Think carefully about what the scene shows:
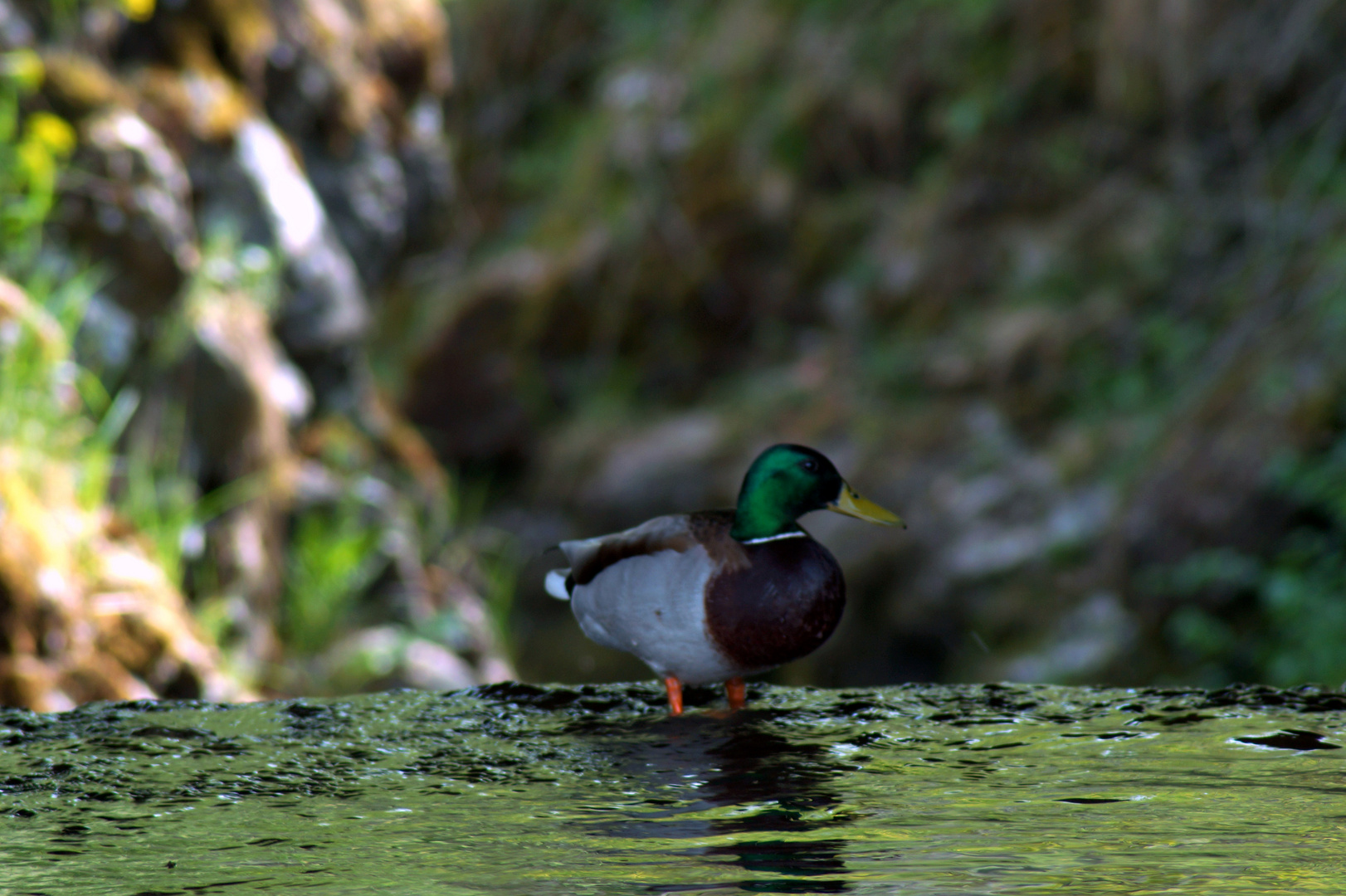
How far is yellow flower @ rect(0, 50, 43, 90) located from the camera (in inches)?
144

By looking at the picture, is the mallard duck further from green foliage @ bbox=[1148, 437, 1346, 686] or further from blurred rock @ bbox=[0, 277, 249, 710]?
green foliage @ bbox=[1148, 437, 1346, 686]

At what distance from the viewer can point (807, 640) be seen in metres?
2.46

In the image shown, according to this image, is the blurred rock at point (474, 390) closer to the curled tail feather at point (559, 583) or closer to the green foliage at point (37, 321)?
the green foliage at point (37, 321)

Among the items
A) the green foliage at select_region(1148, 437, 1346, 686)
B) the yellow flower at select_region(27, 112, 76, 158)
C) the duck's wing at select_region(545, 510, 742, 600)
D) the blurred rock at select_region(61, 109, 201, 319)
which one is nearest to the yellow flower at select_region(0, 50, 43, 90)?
the yellow flower at select_region(27, 112, 76, 158)

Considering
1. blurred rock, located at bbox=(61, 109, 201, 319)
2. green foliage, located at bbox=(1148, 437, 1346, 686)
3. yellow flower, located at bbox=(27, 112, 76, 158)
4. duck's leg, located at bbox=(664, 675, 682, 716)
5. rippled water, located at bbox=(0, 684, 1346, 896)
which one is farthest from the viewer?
blurred rock, located at bbox=(61, 109, 201, 319)

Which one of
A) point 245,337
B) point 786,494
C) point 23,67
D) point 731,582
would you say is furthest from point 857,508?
point 245,337

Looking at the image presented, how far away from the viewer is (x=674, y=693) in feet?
8.63

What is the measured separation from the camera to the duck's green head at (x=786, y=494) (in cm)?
265

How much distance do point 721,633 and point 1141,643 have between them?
8.80 ft

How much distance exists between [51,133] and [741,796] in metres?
2.93

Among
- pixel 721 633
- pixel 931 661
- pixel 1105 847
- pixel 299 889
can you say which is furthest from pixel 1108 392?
pixel 299 889

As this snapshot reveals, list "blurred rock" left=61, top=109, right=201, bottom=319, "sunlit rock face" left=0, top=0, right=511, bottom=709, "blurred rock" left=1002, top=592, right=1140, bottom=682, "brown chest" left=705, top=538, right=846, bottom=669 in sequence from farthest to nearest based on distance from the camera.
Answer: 1. "blurred rock" left=1002, top=592, right=1140, bottom=682
2. "blurred rock" left=61, top=109, right=201, bottom=319
3. "sunlit rock face" left=0, top=0, right=511, bottom=709
4. "brown chest" left=705, top=538, right=846, bottom=669

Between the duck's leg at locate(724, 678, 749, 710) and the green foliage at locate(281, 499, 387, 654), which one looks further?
the green foliage at locate(281, 499, 387, 654)

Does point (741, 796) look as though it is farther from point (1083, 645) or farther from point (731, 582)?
point (1083, 645)
